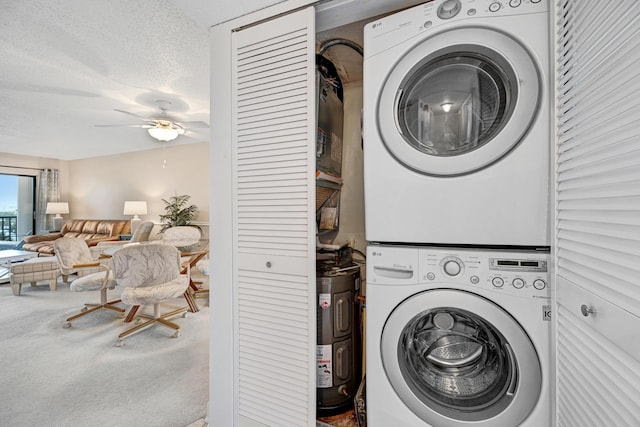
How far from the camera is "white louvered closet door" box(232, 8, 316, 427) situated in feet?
4.10

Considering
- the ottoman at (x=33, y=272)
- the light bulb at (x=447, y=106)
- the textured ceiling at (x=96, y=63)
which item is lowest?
the ottoman at (x=33, y=272)

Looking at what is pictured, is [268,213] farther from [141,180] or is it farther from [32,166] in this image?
[32,166]

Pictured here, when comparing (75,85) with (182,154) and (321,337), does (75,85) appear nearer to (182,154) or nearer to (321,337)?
(182,154)

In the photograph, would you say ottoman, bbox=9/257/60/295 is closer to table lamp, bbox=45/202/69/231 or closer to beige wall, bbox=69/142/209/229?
beige wall, bbox=69/142/209/229

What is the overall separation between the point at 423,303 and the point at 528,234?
0.40 metres

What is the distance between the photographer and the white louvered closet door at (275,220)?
1.25 metres

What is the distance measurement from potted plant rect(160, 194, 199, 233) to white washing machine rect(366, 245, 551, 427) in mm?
4932

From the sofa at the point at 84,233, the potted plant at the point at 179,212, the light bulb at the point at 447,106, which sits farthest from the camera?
the sofa at the point at 84,233

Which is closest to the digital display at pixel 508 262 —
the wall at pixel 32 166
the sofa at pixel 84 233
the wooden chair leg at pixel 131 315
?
the wooden chair leg at pixel 131 315

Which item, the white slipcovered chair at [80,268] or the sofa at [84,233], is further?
the sofa at [84,233]

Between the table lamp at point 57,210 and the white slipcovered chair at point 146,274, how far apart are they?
5.80 metres

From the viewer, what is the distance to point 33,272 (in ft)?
13.1

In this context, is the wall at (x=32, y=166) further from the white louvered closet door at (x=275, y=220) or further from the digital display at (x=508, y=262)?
the digital display at (x=508, y=262)

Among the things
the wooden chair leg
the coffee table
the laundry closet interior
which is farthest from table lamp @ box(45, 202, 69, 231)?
the laundry closet interior
